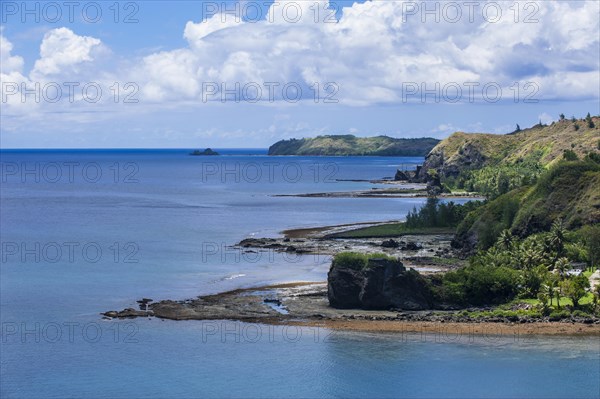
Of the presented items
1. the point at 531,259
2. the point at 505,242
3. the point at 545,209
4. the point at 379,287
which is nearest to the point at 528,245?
the point at 505,242

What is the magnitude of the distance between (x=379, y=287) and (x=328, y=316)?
6.40m

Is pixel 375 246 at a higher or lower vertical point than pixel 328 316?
higher

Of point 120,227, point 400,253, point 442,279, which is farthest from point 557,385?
point 120,227

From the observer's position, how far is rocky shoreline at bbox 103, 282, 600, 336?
272 ft

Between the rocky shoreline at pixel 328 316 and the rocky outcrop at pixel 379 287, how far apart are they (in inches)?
45.4

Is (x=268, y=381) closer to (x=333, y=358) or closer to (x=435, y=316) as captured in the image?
(x=333, y=358)

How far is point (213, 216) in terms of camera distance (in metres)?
190

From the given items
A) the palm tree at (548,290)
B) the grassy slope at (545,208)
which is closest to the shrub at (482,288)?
the palm tree at (548,290)

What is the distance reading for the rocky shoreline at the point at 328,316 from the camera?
83.0m

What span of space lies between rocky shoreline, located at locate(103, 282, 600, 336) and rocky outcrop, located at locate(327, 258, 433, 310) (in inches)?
45.4

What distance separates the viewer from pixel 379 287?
89.6 m

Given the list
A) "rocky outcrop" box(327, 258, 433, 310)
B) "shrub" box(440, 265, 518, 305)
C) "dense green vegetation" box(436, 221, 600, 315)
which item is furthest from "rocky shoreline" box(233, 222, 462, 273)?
"rocky outcrop" box(327, 258, 433, 310)

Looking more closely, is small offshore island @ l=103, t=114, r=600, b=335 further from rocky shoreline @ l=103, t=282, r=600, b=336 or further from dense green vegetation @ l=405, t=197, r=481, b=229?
dense green vegetation @ l=405, t=197, r=481, b=229

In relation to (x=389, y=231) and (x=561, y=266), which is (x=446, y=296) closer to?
(x=561, y=266)
